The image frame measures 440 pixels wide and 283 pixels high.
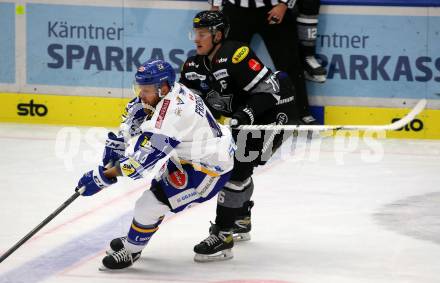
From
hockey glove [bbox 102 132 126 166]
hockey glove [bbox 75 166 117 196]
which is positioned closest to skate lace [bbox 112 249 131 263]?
hockey glove [bbox 75 166 117 196]

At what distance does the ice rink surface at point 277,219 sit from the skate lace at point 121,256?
0.07 m

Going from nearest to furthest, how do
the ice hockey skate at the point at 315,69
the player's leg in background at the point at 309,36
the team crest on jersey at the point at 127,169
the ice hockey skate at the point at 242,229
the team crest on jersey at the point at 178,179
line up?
the team crest on jersey at the point at 127,169 < the team crest on jersey at the point at 178,179 < the ice hockey skate at the point at 242,229 < the player's leg in background at the point at 309,36 < the ice hockey skate at the point at 315,69

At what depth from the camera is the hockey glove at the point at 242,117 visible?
5.27 metres

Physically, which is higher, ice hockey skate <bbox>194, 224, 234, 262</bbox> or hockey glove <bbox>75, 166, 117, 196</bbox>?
hockey glove <bbox>75, 166, 117, 196</bbox>

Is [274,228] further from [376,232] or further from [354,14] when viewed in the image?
[354,14]

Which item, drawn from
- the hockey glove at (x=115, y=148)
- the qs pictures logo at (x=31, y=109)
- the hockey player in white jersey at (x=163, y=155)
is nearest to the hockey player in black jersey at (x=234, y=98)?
the hockey player in white jersey at (x=163, y=155)

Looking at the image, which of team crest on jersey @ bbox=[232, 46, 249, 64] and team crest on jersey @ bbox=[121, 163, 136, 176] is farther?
team crest on jersey @ bbox=[232, 46, 249, 64]

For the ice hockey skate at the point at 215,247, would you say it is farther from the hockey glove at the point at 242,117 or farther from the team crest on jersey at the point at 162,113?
the team crest on jersey at the point at 162,113

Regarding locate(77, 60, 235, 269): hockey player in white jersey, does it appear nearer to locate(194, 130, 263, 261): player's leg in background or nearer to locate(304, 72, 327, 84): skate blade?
locate(194, 130, 263, 261): player's leg in background

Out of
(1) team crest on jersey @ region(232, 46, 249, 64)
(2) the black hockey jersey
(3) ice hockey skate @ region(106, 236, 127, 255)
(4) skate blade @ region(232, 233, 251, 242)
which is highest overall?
(1) team crest on jersey @ region(232, 46, 249, 64)

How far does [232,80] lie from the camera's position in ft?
17.6

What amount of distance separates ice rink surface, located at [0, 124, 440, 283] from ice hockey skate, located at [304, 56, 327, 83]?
0.53 metres

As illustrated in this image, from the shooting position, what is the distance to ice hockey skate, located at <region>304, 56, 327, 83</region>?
866 cm

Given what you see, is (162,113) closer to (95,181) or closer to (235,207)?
(95,181)
